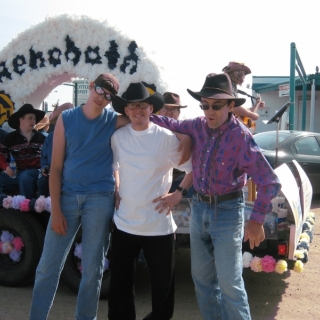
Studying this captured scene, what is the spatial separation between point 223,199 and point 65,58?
2.98 metres

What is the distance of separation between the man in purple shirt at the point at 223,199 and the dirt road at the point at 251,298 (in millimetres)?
1082

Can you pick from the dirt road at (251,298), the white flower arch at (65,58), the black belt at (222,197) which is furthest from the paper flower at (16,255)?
the black belt at (222,197)

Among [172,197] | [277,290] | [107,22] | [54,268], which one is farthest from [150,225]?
[107,22]

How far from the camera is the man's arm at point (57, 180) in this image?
3025 mm

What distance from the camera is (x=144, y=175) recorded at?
3.00 m

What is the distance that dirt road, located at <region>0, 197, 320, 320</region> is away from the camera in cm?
394

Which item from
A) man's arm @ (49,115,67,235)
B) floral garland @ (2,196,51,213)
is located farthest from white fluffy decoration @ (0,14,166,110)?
man's arm @ (49,115,67,235)

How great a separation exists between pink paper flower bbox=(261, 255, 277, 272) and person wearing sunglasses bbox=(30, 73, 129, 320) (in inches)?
54.0

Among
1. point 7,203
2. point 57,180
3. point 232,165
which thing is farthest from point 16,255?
point 232,165

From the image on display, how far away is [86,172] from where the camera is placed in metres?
3.07

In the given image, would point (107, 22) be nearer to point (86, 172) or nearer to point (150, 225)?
point (86, 172)

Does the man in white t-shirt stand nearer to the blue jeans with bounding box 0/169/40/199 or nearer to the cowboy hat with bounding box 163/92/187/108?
the cowboy hat with bounding box 163/92/187/108

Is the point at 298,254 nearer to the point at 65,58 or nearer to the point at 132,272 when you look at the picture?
the point at 132,272

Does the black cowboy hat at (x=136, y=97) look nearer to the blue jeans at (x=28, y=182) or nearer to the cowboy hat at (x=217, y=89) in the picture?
the cowboy hat at (x=217, y=89)
